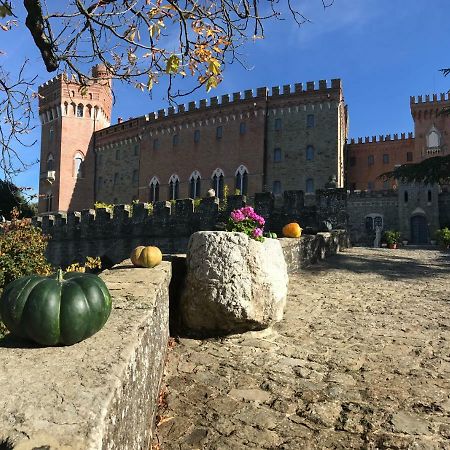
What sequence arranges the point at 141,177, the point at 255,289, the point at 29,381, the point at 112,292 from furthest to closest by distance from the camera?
the point at 141,177 → the point at 255,289 → the point at 112,292 → the point at 29,381

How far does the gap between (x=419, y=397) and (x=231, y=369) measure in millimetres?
1645

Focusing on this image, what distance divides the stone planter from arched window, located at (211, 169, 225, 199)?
117ft

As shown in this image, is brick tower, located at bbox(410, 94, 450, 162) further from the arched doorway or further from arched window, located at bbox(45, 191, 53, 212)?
arched window, located at bbox(45, 191, 53, 212)

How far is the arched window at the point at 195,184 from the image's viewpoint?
42344mm

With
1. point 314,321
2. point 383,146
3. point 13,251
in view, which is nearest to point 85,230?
point 13,251

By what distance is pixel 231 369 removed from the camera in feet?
13.9

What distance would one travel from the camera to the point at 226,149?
4106 cm

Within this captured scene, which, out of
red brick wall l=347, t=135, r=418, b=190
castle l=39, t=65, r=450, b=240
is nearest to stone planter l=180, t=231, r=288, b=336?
castle l=39, t=65, r=450, b=240

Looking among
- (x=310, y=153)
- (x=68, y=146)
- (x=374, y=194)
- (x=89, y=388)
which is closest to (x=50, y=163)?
(x=68, y=146)

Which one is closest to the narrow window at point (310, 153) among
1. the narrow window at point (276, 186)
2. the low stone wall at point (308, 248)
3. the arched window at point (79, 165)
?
the narrow window at point (276, 186)

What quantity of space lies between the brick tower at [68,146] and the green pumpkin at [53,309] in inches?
1853

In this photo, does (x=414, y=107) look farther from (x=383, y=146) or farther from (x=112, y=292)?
(x=112, y=292)

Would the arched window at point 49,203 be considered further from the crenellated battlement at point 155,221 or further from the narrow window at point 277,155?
the narrow window at point 277,155

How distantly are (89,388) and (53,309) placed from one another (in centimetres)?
84
